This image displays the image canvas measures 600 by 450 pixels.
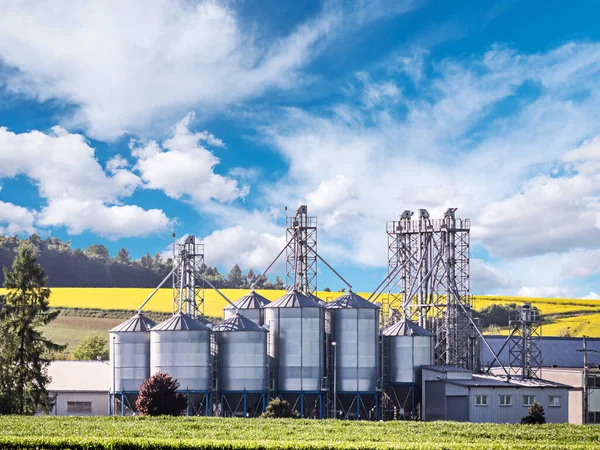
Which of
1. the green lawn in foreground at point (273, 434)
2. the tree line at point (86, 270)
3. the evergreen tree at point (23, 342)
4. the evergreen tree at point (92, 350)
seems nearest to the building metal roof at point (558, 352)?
the green lawn in foreground at point (273, 434)

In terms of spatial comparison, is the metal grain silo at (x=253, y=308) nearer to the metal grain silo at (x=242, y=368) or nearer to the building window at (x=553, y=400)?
the metal grain silo at (x=242, y=368)

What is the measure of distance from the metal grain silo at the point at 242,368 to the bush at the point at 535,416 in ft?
65.4

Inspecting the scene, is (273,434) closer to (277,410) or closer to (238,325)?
(277,410)

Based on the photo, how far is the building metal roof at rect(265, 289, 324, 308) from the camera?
72500 mm

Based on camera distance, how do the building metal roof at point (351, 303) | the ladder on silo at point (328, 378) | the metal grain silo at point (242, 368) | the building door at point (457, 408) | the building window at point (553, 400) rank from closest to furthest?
the building door at point (457, 408), the building window at point (553, 400), the metal grain silo at point (242, 368), the ladder on silo at point (328, 378), the building metal roof at point (351, 303)

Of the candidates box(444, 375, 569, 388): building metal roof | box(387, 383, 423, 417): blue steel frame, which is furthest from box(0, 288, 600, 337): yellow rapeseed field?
box(444, 375, 569, 388): building metal roof

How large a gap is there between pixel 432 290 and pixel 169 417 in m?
34.3

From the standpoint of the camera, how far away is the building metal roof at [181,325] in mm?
69812

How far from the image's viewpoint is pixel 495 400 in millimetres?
68812

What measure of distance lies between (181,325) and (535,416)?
27400 millimetres

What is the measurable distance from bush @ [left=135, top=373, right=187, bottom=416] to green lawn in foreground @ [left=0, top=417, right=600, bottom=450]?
13.4ft

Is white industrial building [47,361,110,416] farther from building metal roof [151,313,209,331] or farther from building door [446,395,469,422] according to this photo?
building door [446,395,469,422]

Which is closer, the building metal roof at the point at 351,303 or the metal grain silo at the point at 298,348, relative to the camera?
the metal grain silo at the point at 298,348

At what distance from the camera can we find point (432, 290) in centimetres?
8719
